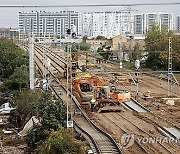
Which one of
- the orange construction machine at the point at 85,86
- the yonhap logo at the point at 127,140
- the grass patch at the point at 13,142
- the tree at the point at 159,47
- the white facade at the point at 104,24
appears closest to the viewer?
the yonhap logo at the point at 127,140

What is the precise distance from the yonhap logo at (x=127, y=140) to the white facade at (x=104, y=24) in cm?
7515

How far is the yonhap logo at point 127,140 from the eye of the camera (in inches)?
509

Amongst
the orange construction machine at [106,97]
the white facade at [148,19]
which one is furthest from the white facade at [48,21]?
the orange construction machine at [106,97]

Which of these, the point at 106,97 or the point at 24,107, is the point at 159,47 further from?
the point at 24,107

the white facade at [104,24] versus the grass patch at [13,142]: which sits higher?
the white facade at [104,24]

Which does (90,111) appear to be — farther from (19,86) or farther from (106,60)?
(106,60)

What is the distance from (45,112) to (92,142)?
165cm

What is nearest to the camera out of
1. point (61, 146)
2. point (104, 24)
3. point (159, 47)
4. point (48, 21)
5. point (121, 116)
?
point (61, 146)

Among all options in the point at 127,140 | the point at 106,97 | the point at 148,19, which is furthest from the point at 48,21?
the point at 127,140

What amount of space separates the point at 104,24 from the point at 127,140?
83772mm

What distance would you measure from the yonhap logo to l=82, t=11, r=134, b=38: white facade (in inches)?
2959

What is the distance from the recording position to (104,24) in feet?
317

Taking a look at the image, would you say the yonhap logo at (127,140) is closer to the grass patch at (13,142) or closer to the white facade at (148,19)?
the grass patch at (13,142)

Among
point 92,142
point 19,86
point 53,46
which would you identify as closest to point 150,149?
point 92,142
